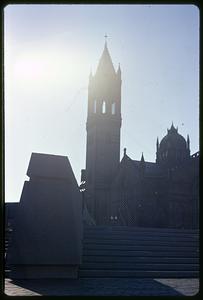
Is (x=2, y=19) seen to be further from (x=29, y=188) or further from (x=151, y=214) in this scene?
(x=151, y=214)

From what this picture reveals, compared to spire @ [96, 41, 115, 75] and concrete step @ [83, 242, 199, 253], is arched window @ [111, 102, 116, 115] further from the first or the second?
concrete step @ [83, 242, 199, 253]

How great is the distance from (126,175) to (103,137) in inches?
203

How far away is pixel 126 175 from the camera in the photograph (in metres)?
44.4

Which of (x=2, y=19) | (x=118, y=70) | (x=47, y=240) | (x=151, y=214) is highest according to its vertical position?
(x=118, y=70)

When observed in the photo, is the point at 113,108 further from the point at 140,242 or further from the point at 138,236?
the point at 140,242

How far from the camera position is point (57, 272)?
10.2 m

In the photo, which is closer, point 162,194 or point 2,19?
point 2,19

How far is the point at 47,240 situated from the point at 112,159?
3736 centimetres

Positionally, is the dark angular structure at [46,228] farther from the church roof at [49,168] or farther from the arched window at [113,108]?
the arched window at [113,108]

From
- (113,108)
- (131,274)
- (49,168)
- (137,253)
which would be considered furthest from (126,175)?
(49,168)

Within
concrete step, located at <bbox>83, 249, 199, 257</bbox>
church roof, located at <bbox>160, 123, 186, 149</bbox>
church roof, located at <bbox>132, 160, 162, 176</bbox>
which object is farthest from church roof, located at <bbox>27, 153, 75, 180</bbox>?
church roof, located at <bbox>160, 123, 186, 149</bbox>

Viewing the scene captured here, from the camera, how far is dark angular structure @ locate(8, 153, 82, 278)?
9.95 m

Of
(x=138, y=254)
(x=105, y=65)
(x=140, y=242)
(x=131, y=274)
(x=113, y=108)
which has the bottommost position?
(x=131, y=274)
